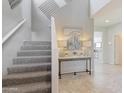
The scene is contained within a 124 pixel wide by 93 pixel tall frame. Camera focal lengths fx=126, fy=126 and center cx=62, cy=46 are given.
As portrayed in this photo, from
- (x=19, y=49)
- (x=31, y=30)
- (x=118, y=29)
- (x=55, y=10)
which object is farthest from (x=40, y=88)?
(x=118, y=29)

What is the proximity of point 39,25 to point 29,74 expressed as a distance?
3375 millimetres

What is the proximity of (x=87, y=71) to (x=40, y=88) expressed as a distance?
3704 mm

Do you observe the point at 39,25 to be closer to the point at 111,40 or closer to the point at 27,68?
the point at 27,68

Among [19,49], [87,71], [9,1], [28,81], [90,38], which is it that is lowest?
[87,71]

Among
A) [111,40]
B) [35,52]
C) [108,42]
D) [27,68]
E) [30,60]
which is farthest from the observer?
[108,42]

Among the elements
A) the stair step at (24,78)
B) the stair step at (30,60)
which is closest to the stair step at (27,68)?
the stair step at (24,78)

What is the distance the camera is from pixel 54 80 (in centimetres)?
244

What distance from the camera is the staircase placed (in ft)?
7.89

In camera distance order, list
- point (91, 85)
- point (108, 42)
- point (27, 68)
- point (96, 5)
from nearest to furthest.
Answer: point (27, 68)
point (91, 85)
point (96, 5)
point (108, 42)

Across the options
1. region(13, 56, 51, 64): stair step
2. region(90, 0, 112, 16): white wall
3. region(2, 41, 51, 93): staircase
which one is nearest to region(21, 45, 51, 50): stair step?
region(2, 41, 51, 93): staircase

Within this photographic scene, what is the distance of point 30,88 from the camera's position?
7.79 ft

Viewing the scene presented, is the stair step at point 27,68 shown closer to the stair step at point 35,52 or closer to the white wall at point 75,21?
the stair step at point 35,52

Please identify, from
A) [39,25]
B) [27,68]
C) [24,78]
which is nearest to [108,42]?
[39,25]

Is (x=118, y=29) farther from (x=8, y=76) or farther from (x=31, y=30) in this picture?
(x=8, y=76)
